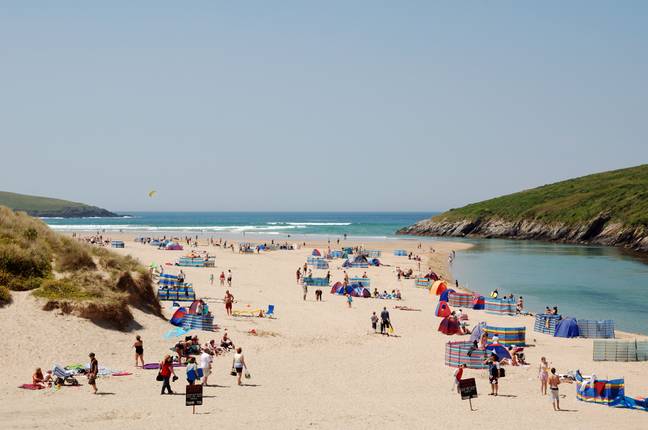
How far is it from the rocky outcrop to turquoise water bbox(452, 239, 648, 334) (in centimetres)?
1111

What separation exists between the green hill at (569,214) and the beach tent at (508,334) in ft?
205

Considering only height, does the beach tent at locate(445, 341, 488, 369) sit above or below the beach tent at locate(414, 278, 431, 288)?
below

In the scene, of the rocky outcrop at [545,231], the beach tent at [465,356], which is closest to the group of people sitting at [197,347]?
the beach tent at [465,356]

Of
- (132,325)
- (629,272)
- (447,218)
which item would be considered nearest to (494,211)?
(447,218)

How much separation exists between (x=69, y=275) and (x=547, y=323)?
19.1 meters

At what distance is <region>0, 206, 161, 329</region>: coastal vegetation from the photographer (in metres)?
21.2

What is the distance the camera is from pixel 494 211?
124875 millimetres

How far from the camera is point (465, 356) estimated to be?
20.3 meters

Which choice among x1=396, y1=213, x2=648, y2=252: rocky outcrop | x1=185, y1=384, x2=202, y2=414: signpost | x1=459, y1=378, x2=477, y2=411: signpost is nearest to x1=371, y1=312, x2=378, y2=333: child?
x1=459, y1=378, x2=477, y2=411: signpost

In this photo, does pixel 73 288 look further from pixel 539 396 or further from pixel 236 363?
pixel 539 396

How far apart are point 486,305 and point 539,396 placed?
54.2ft

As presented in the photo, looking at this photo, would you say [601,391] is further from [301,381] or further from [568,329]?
[568,329]

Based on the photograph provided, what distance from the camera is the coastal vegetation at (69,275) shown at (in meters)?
21.2

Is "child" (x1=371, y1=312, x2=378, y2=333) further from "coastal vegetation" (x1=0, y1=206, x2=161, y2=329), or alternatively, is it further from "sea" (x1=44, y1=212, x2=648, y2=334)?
"sea" (x1=44, y1=212, x2=648, y2=334)
